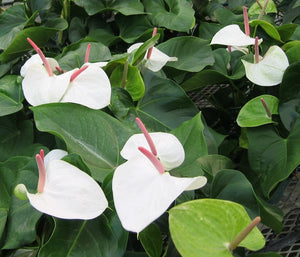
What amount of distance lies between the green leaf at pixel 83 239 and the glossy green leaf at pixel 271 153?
0.23 m

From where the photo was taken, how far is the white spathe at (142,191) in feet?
1.00

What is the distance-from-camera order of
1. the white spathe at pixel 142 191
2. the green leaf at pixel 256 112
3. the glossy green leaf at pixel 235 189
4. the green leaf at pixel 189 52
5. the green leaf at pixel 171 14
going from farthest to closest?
the green leaf at pixel 171 14, the green leaf at pixel 189 52, the green leaf at pixel 256 112, the glossy green leaf at pixel 235 189, the white spathe at pixel 142 191

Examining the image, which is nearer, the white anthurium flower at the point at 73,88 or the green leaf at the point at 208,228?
the green leaf at the point at 208,228

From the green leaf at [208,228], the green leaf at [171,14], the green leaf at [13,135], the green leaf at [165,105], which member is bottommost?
the green leaf at [13,135]

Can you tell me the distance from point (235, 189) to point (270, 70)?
0.25m

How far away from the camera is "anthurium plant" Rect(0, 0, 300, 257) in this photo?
0.33m

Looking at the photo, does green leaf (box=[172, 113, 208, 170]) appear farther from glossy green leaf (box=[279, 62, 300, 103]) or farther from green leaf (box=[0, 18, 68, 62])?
green leaf (box=[0, 18, 68, 62])

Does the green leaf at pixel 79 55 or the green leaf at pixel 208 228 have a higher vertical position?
the green leaf at pixel 208 228

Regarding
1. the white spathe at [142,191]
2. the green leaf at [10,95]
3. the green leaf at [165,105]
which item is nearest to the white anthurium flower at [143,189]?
the white spathe at [142,191]

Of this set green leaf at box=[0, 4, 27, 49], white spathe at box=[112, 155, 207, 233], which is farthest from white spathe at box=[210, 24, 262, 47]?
green leaf at box=[0, 4, 27, 49]

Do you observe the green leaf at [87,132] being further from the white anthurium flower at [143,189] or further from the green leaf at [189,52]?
the green leaf at [189,52]

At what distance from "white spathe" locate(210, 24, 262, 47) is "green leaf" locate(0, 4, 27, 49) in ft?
1.53

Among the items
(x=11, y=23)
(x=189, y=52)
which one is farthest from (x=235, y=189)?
(x=11, y=23)

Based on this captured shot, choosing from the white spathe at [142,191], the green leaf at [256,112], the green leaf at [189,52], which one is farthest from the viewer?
the green leaf at [189,52]
